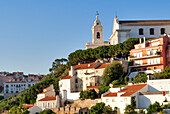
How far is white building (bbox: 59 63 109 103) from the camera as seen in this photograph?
64.1 m

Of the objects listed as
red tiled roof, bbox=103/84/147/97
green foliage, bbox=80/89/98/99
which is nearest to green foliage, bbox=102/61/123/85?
green foliage, bbox=80/89/98/99

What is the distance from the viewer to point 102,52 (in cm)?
7231

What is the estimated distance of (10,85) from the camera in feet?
377

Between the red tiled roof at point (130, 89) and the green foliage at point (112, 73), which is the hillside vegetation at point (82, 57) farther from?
the red tiled roof at point (130, 89)

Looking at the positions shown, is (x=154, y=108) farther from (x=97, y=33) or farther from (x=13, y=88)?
(x=13, y=88)

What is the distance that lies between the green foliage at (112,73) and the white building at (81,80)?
2.75m

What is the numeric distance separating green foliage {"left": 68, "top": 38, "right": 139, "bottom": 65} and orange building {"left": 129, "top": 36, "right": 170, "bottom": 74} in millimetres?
3698

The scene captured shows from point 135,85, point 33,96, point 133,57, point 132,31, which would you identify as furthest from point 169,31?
point 33,96

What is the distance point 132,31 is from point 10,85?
181 ft

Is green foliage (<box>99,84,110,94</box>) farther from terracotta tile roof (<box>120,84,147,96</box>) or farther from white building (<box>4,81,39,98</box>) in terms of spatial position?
white building (<box>4,81,39,98</box>)

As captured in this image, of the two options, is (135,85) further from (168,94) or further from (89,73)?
(89,73)

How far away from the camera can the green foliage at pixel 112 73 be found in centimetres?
6091

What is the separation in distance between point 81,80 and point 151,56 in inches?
596

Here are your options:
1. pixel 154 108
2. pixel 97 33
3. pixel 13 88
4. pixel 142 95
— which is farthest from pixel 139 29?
pixel 13 88
